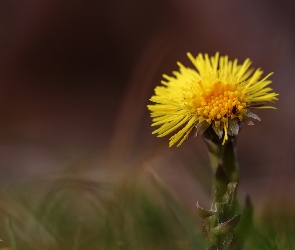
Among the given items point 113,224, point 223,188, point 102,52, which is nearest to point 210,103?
point 223,188

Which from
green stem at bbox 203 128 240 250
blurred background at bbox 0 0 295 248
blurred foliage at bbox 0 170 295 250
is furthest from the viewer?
blurred background at bbox 0 0 295 248

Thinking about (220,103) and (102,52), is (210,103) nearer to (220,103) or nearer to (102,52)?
(220,103)

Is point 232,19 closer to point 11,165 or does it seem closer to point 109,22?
point 109,22

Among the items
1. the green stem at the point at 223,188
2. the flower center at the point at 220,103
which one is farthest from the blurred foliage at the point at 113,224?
the flower center at the point at 220,103

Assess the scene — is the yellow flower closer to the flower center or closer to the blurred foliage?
the flower center

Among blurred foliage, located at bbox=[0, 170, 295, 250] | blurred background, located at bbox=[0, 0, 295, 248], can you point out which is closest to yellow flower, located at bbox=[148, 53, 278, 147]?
blurred foliage, located at bbox=[0, 170, 295, 250]
